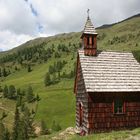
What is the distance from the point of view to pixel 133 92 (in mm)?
35906

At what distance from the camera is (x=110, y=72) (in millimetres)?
36812

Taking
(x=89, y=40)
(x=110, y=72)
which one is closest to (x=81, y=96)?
→ (x=110, y=72)

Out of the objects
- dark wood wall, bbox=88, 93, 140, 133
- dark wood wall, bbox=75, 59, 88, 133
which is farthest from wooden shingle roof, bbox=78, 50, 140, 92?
dark wood wall, bbox=75, 59, 88, 133

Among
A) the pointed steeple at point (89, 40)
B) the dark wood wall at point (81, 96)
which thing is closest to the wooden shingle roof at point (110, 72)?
the pointed steeple at point (89, 40)

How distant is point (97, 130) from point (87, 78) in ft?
19.4

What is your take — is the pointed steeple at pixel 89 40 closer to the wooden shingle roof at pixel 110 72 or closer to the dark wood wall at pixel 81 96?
the wooden shingle roof at pixel 110 72

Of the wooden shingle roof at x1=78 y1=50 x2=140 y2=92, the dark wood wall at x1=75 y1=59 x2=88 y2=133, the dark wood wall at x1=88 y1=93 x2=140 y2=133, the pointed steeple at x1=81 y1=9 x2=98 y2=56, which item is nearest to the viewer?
the dark wood wall at x1=88 y1=93 x2=140 y2=133

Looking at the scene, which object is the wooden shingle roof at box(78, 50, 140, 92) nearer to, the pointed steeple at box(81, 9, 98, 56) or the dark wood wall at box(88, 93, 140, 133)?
the pointed steeple at box(81, 9, 98, 56)

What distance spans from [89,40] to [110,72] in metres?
5.20

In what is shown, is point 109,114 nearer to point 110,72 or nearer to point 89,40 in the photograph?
point 110,72

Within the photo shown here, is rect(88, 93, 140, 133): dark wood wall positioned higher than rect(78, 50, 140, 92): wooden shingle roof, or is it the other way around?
rect(78, 50, 140, 92): wooden shingle roof

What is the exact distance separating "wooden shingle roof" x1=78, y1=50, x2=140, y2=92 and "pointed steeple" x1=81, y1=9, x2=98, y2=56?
67cm

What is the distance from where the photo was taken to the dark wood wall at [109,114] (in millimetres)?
34156

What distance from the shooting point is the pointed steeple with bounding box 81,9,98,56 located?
3850 cm
